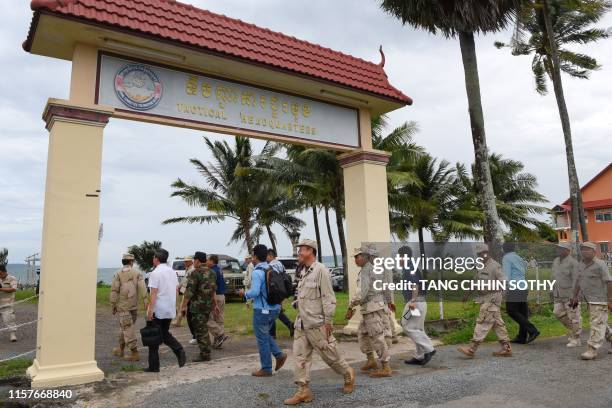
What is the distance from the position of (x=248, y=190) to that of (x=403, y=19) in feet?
43.2

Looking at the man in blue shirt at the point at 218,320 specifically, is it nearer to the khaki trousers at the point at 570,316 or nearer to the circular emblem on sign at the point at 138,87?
the circular emblem on sign at the point at 138,87

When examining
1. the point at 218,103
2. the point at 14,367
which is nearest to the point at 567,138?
the point at 218,103

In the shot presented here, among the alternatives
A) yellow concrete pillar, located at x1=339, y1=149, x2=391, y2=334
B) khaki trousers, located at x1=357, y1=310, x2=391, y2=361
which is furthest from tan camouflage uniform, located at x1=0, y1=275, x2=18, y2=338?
khaki trousers, located at x1=357, y1=310, x2=391, y2=361

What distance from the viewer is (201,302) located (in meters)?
7.08

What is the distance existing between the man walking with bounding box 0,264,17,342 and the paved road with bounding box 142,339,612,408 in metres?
5.78

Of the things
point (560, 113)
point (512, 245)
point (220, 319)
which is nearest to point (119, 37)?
point (220, 319)

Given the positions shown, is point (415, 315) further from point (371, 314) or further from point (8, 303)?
point (8, 303)

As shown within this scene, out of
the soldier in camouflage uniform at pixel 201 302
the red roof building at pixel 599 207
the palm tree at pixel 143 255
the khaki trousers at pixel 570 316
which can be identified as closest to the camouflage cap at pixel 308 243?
the soldier in camouflage uniform at pixel 201 302

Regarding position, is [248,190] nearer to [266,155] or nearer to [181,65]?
[266,155]

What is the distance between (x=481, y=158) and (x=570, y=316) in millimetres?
3944

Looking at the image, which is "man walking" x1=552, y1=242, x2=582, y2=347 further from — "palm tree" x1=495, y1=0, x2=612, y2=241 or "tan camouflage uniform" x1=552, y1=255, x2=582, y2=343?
"palm tree" x1=495, y1=0, x2=612, y2=241

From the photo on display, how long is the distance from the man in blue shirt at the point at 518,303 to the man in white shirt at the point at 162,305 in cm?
562

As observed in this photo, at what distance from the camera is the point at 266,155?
22234mm

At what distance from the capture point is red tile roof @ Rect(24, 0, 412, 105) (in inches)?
233
